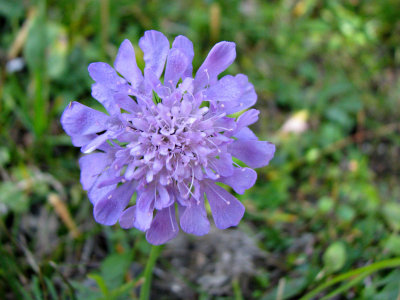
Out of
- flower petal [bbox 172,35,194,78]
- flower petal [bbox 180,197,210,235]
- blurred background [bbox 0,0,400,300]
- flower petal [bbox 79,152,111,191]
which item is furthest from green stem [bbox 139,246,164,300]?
flower petal [bbox 172,35,194,78]

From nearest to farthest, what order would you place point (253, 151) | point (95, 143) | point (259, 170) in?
point (95, 143), point (253, 151), point (259, 170)

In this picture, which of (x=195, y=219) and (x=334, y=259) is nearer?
(x=195, y=219)

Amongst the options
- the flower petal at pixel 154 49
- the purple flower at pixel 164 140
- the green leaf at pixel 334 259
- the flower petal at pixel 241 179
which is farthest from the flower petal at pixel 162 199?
the green leaf at pixel 334 259

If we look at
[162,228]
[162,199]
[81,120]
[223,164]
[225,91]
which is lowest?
[162,228]

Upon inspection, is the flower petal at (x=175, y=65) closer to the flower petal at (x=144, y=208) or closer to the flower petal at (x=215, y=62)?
the flower petal at (x=215, y=62)

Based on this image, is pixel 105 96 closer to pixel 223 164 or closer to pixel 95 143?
pixel 95 143

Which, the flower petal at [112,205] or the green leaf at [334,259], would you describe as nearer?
the flower petal at [112,205]

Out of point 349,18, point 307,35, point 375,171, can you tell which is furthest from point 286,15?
point 375,171

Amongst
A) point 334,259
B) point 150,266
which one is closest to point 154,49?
point 150,266

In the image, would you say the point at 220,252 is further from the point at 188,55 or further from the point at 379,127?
the point at 379,127
